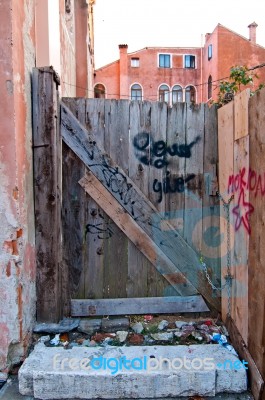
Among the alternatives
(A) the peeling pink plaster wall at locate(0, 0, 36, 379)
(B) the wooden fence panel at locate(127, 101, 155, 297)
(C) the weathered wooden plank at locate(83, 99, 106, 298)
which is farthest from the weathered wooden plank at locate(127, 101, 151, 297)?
(A) the peeling pink plaster wall at locate(0, 0, 36, 379)

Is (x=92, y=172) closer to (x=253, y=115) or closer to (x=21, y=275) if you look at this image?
(x=21, y=275)

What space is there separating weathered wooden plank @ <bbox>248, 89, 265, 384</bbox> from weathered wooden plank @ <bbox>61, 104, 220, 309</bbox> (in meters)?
0.75

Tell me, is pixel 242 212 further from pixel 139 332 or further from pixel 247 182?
pixel 139 332

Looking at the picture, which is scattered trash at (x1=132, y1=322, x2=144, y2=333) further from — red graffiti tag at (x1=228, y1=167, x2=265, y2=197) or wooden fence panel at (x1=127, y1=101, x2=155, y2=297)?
red graffiti tag at (x1=228, y1=167, x2=265, y2=197)

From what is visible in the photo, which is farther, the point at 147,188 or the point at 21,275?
the point at 147,188

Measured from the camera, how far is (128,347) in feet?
8.55

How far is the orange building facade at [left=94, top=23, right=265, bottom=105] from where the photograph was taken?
86.9ft

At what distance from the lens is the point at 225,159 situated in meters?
2.91

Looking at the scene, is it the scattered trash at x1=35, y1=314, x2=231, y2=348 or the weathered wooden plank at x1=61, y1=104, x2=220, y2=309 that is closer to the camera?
the scattered trash at x1=35, y1=314, x2=231, y2=348

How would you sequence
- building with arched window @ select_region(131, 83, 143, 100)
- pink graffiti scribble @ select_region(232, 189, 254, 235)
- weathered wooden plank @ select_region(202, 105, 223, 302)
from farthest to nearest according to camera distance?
building with arched window @ select_region(131, 83, 143, 100)
weathered wooden plank @ select_region(202, 105, 223, 302)
pink graffiti scribble @ select_region(232, 189, 254, 235)

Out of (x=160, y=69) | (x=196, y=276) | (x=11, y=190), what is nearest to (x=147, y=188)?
(x=196, y=276)

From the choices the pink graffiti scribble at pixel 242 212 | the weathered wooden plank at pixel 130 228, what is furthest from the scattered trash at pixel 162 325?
the pink graffiti scribble at pixel 242 212

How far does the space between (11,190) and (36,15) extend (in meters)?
1.59

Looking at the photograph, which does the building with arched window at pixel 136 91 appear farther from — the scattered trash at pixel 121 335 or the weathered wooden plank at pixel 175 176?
the scattered trash at pixel 121 335
